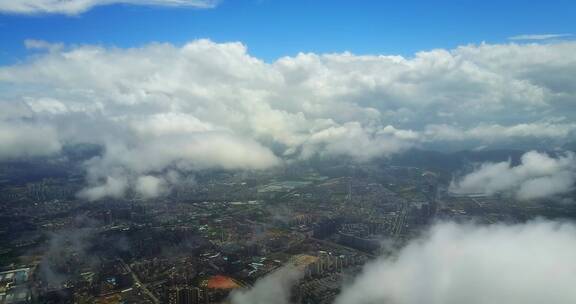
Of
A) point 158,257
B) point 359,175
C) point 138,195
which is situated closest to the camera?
point 158,257

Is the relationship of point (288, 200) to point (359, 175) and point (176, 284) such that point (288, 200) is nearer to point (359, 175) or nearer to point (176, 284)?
point (359, 175)

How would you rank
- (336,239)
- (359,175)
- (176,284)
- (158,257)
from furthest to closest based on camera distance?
1. (359,175)
2. (336,239)
3. (158,257)
4. (176,284)

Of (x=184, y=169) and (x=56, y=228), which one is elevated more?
(x=184, y=169)

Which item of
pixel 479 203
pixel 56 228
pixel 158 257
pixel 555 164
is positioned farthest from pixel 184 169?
pixel 555 164

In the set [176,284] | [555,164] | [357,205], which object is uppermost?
[555,164]

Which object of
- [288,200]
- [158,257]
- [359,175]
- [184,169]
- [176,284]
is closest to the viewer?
[176,284]

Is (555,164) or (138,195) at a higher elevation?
(555,164)

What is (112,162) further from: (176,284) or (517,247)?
(517,247)

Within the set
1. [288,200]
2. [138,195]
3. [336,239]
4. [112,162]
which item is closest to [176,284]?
[336,239]

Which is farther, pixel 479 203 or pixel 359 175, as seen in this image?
pixel 359 175
